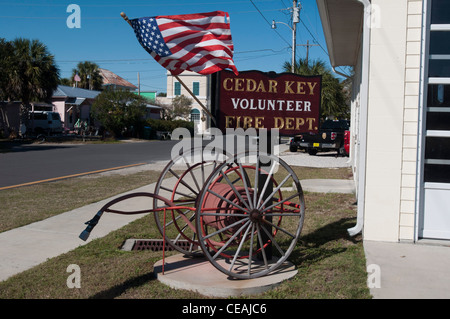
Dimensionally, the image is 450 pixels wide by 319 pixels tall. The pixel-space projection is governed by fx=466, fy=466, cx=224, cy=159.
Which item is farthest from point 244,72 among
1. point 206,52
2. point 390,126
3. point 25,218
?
point 25,218

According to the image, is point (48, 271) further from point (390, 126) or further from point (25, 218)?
point (390, 126)

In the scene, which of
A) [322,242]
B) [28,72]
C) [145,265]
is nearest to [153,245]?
[145,265]

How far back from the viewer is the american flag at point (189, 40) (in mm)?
4812

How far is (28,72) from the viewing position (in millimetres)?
30562

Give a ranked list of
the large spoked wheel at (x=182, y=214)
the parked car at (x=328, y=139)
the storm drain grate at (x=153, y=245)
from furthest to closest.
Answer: the parked car at (x=328, y=139) < the storm drain grate at (x=153, y=245) < the large spoked wheel at (x=182, y=214)

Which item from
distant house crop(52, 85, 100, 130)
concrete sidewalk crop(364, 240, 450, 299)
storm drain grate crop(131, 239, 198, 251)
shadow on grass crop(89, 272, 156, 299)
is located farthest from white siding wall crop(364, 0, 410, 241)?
distant house crop(52, 85, 100, 130)

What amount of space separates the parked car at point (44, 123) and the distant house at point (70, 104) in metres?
3.91

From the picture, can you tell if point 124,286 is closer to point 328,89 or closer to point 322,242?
point 322,242

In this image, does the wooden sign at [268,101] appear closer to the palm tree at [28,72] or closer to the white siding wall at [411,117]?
the white siding wall at [411,117]

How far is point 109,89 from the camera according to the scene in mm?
35469

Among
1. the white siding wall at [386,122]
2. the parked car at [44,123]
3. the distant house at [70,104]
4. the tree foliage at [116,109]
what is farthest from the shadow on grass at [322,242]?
the distant house at [70,104]

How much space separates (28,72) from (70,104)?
32.4 feet

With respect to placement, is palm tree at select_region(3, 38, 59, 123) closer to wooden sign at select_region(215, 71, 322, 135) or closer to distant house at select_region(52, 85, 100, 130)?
distant house at select_region(52, 85, 100, 130)
